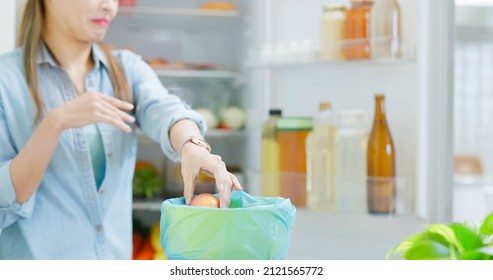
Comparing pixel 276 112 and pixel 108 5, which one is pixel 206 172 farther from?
pixel 276 112

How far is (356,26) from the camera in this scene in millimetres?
1824

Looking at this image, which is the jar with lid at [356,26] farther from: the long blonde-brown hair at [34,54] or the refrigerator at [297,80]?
the long blonde-brown hair at [34,54]

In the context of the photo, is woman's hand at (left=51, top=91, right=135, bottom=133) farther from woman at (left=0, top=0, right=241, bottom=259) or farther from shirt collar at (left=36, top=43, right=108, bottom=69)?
shirt collar at (left=36, top=43, right=108, bottom=69)

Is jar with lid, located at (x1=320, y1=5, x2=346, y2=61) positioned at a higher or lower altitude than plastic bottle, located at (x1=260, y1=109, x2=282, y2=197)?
higher

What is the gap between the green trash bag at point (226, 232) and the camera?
0.65 m

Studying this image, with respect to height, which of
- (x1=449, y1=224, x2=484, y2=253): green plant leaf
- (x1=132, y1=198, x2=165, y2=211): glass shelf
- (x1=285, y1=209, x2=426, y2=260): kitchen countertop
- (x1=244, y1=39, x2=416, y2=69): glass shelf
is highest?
(x1=244, y1=39, x2=416, y2=69): glass shelf

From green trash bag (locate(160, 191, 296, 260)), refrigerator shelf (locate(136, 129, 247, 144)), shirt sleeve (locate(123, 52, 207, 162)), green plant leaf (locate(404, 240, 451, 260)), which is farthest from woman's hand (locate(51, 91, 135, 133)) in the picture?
refrigerator shelf (locate(136, 129, 247, 144))

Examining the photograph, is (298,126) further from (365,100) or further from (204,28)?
(204,28)

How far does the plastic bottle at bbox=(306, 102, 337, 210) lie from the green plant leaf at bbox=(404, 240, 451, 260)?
4.09 ft

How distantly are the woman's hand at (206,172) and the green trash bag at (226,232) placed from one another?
0.26 ft

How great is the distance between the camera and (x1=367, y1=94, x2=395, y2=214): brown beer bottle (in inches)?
68.7

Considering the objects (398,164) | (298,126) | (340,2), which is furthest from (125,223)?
(340,2)

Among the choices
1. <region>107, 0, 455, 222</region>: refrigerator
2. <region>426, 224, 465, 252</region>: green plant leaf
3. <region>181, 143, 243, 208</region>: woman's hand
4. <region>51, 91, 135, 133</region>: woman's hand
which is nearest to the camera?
<region>426, 224, 465, 252</region>: green plant leaf

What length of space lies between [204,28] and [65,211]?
191 centimetres
